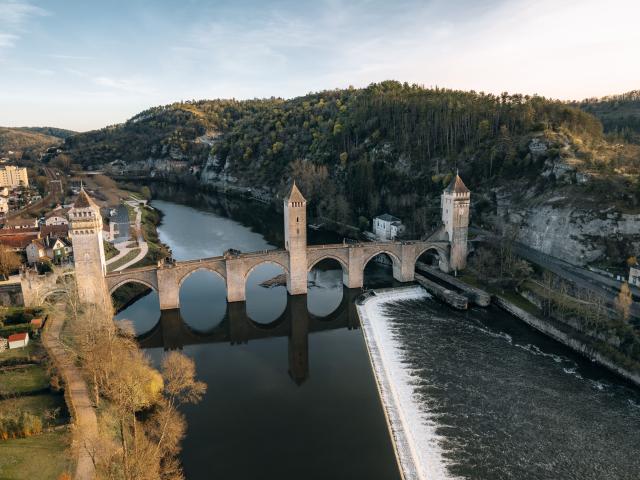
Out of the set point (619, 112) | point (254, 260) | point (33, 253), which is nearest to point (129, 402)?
point (254, 260)

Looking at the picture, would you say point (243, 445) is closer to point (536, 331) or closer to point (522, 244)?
point (536, 331)

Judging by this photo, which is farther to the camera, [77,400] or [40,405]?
[77,400]

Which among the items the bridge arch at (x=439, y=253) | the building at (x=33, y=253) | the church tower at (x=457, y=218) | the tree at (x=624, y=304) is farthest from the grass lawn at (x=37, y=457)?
the church tower at (x=457, y=218)

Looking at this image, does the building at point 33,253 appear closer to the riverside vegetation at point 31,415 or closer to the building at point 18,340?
the riverside vegetation at point 31,415

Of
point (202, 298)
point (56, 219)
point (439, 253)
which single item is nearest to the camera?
point (202, 298)

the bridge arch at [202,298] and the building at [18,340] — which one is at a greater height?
the building at [18,340]

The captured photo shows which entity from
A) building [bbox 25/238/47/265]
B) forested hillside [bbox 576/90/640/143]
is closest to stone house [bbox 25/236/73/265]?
building [bbox 25/238/47/265]

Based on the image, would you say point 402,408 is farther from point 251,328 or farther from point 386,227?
point 386,227
